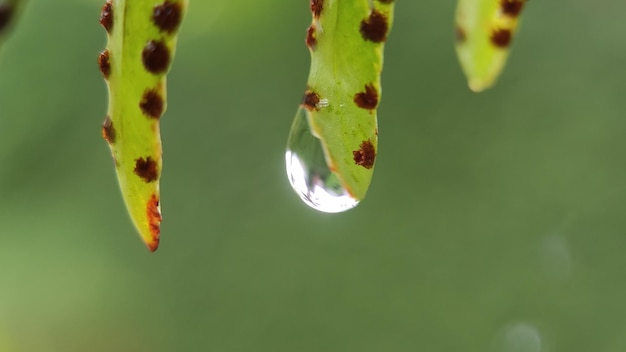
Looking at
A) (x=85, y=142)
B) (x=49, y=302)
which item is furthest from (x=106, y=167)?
(x=49, y=302)

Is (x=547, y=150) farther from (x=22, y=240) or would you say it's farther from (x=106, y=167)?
(x=22, y=240)

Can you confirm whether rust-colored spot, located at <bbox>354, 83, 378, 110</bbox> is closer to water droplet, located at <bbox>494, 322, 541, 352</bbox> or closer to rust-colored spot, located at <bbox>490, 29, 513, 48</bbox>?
rust-colored spot, located at <bbox>490, 29, 513, 48</bbox>

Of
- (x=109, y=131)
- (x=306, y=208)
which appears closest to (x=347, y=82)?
(x=109, y=131)

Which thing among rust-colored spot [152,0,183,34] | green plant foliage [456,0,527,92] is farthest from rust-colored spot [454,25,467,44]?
rust-colored spot [152,0,183,34]

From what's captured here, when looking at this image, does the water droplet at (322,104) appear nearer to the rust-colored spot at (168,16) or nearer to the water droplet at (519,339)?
the rust-colored spot at (168,16)

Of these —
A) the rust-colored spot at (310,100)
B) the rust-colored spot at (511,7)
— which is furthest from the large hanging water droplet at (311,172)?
the rust-colored spot at (511,7)

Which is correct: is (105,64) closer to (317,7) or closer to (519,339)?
(317,7)
